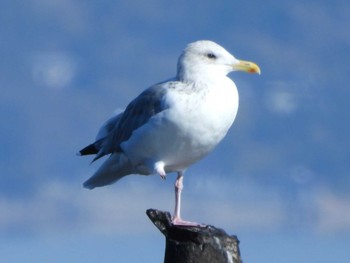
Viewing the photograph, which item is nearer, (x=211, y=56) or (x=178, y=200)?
(x=211, y=56)

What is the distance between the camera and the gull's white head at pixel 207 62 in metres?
14.6

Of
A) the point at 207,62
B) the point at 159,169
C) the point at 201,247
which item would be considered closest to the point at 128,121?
the point at 159,169

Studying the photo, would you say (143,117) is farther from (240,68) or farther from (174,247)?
(174,247)

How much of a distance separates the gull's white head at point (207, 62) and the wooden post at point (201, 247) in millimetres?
3537

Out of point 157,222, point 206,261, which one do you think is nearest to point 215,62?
point 157,222

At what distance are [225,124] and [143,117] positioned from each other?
1.22 meters

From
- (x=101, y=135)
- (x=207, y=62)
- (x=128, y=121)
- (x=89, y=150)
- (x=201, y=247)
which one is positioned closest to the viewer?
(x=201, y=247)

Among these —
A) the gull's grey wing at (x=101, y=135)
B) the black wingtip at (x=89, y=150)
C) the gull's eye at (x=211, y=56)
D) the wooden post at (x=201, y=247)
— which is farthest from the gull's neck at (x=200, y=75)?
the wooden post at (x=201, y=247)

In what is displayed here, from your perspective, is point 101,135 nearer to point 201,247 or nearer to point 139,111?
point 139,111

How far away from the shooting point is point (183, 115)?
1409 centimetres

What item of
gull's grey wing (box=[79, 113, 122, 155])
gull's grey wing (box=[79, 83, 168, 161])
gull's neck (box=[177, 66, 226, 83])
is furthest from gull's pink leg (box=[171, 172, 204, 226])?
gull's neck (box=[177, 66, 226, 83])

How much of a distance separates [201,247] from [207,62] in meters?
4.07

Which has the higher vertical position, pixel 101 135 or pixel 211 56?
pixel 211 56

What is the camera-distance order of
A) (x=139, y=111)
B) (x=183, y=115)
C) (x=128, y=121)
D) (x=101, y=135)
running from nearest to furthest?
(x=183, y=115), (x=139, y=111), (x=128, y=121), (x=101, y=135)
